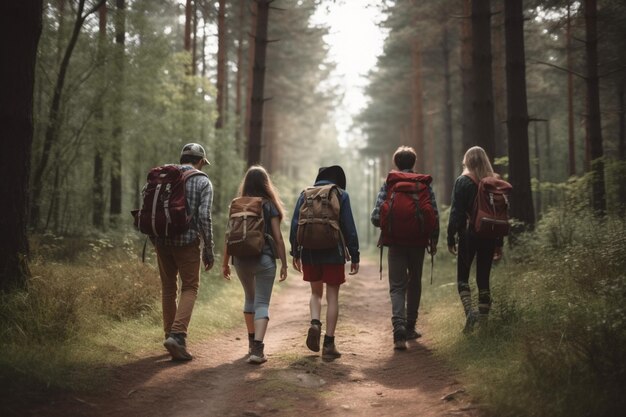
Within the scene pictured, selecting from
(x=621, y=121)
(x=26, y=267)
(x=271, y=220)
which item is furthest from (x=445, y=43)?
(x=26, y=267)

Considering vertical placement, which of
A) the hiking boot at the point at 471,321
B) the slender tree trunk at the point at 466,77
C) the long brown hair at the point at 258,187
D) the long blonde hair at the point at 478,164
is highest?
the slender tree trunk at the point at 466,77

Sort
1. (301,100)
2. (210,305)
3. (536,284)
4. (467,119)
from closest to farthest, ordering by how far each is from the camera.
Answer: (536,284) → (210,305) → (467,119) → (301,100)

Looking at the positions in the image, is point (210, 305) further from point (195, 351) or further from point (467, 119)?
point (467, 119)

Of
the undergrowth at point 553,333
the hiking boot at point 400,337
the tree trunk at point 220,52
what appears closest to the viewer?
the undergrowth at point 553,333

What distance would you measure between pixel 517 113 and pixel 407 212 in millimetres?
4928

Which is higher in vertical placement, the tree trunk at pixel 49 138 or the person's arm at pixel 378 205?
the tree trunk at pixel 49 138

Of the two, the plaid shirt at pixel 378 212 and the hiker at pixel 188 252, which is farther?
the plaid shirt at pixel 378 212

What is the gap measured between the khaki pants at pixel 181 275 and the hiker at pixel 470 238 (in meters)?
3.09

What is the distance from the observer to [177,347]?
5316 millimetres

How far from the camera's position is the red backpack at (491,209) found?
18.7 feet

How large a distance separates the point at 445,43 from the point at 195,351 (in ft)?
70.4

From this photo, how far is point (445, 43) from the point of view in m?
23.5

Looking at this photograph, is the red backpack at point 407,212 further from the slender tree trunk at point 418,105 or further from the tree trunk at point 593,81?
the slender tree trunk at point 418,105

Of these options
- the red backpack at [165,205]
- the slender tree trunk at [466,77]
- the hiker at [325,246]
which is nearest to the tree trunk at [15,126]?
the red backpack at [165,205]
